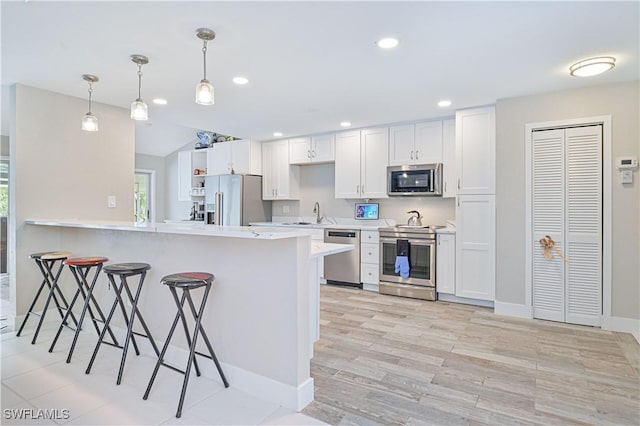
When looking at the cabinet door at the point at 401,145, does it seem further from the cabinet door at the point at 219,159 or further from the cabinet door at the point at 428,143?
the cabinet door at the point at 219,159

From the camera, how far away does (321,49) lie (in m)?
2.61

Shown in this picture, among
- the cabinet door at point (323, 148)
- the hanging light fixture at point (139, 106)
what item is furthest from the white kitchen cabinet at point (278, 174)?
the hanging light fixture at point (139, 106)

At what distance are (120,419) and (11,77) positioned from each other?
317 cm

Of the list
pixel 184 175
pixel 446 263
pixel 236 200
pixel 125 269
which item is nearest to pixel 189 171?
pixel 184 175

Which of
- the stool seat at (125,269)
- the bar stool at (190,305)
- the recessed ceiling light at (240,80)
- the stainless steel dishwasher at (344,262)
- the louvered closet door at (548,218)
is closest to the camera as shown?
the bar stool at (190,305)

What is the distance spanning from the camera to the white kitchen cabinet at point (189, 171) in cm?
691

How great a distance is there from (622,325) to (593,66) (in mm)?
2373

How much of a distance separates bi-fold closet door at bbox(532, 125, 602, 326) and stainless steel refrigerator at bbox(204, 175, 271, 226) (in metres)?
4.15

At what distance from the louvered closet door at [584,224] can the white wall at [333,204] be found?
4.84 feet

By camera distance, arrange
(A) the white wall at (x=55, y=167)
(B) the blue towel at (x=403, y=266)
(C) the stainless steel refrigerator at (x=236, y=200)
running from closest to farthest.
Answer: (A) the white wall at (x=55, y=167)
(B) the blue towel at (x=403, y=266)
(C) the stainless steel refrigerator at (x=236, y=200)

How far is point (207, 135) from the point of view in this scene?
689cm

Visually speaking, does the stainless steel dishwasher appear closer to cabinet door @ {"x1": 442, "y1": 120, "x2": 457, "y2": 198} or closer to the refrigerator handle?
cabinet door @ {"x1": 442, "y1": 120, "x2": 457, "y2": 198}

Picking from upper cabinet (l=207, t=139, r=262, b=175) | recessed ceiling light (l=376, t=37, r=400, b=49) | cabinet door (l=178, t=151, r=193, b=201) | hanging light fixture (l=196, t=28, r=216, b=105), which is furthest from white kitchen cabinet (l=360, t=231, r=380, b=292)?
cabinet door (l=178, t=151, r=193, b=201)

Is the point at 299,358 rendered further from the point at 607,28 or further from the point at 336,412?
the point at 607,28
